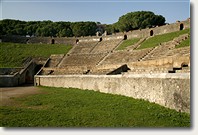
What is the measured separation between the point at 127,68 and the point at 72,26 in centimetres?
5975

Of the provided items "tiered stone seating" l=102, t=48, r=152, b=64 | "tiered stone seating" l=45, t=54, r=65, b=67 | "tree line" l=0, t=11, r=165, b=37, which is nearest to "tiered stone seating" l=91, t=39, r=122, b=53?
"tiered stone seating" l=102, t=48, r=152, b=64

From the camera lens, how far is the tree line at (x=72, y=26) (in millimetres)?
70688

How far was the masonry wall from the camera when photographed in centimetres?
925

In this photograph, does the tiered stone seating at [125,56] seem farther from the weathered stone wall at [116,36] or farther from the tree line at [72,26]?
the tree line at [72,26]

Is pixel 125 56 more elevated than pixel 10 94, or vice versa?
pixel 125 56

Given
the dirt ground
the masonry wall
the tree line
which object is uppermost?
the tree line

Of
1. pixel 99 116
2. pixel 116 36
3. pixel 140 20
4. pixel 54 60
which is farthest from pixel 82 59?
pixel 140 20

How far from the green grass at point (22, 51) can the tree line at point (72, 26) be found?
90.0 feet

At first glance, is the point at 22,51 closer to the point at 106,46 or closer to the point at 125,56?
the point at 106,46

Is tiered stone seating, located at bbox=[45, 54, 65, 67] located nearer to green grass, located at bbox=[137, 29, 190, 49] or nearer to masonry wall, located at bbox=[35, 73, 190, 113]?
green grass, located at bbox=[137, 29, 190, 49]

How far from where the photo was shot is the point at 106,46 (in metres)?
38.9

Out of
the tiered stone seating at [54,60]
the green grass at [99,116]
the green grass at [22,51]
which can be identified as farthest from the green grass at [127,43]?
the green grass at [99,116]

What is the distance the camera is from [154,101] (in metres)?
11.8

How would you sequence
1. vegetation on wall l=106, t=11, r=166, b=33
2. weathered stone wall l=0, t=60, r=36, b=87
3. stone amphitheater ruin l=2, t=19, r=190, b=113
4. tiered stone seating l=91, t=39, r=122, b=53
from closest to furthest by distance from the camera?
1. stone amphitheater ruin l=2, t=19, r=190, b=113
2. weathered stone wall l=0, t=60, r=36, b=87
3. tiered stone seating l=91, t=39, r=122, b=53
4. vegetation on wall l=106, t=11, r=166, b=33
